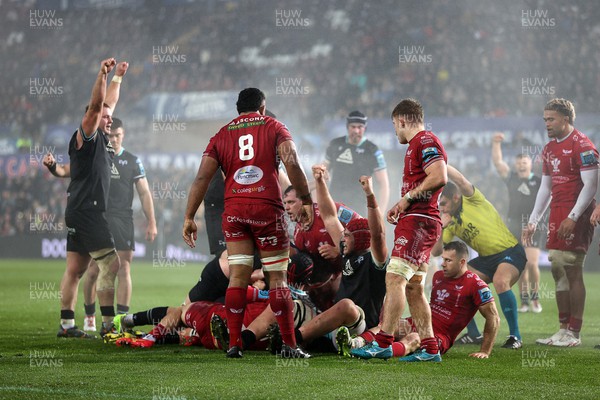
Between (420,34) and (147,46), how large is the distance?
8.35m

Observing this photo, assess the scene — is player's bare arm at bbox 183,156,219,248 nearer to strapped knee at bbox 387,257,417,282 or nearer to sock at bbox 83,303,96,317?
strapped knee at bbox 387,257,417,282

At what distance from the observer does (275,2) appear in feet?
83.9

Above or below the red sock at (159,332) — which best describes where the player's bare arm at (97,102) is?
above

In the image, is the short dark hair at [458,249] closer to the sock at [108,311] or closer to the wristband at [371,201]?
the wristband at [371,201]

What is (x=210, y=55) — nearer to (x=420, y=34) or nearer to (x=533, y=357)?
(x=420, y=34)

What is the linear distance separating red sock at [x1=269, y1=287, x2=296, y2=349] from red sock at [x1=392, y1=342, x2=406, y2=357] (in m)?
0.78

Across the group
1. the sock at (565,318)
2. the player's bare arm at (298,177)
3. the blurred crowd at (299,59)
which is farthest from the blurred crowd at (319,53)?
the player's bare arm at (298,177)

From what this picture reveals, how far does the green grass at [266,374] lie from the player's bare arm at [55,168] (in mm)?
1629

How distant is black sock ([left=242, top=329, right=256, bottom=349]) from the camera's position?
22.7 feet

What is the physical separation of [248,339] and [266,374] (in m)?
1.28

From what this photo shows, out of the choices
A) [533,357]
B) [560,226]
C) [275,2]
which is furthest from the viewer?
[275,2]

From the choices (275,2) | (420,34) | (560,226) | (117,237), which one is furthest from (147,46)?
(560,226)

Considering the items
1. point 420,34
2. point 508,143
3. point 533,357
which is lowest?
point 533,357

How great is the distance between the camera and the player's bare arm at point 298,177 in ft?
21.3
